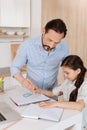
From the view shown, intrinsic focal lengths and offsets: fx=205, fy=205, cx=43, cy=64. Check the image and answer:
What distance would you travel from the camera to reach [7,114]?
114 centimetres

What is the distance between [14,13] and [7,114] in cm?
221

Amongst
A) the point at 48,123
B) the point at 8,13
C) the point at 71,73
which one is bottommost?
the point at 48,123

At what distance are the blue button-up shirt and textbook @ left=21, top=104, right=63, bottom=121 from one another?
0.43m

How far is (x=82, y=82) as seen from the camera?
139 centimetres

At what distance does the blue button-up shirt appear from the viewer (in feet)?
5.25

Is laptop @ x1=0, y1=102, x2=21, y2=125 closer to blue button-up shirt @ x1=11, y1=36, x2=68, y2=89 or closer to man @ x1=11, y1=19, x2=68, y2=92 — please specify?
man @ x1=11, y1=19, x2=68, y2=92

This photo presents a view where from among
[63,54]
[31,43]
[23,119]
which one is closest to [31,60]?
[31,43]

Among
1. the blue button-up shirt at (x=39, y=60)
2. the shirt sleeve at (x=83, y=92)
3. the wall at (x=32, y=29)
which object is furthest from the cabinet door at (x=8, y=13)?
the shirt sleeve at (x=83, y=92)

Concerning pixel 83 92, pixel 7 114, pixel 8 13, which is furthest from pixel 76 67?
pixel 8 13

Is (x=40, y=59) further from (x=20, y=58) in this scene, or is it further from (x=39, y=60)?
(x=20, y=58)

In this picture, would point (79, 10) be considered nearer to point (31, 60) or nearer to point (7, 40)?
point (7, 40)

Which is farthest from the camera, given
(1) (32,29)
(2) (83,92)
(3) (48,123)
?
(1) (32,29)

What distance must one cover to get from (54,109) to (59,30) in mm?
533

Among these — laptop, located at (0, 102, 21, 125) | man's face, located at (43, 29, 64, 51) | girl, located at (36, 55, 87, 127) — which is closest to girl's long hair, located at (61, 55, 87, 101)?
girl, located at (36, 55, 87, 127)
